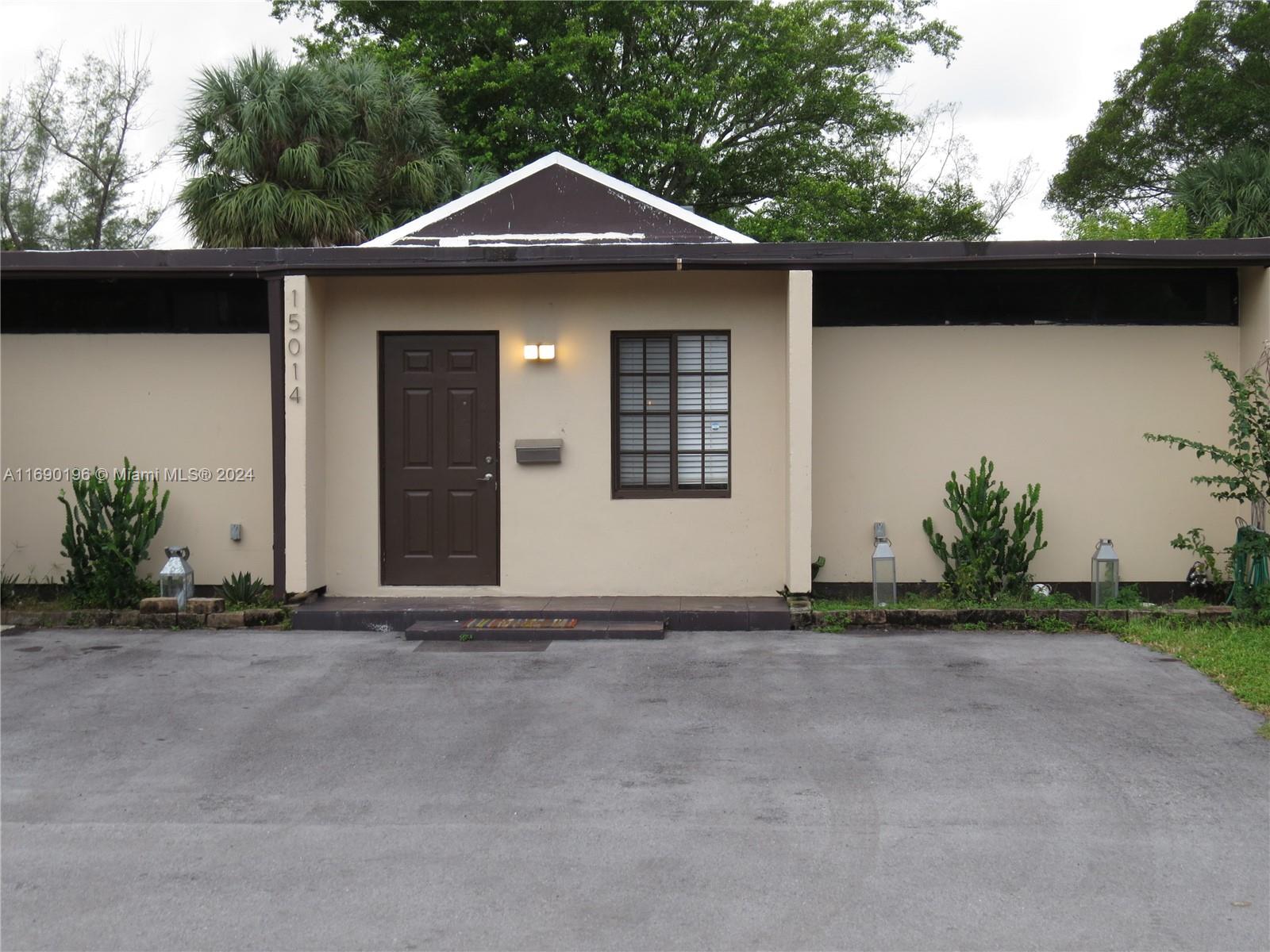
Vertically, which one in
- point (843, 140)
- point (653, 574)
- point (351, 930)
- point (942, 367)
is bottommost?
point (351, 930)

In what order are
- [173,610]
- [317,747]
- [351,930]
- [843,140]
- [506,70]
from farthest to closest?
[843,140] → [506,70] → [173,610] → [317,747] → [351,930]

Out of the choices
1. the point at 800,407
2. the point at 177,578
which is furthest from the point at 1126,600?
the point at 177,578

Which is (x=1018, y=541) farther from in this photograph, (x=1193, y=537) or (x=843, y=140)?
(x=843, y=140)

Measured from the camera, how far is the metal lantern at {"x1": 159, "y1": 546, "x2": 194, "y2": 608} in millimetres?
9047

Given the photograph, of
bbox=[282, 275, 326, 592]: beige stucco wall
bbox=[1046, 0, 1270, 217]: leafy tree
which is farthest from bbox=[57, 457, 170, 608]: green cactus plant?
bbox=[1046, 0, 1270, 217]: leafy tree

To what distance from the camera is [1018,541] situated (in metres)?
8.98

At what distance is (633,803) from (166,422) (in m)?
6.53

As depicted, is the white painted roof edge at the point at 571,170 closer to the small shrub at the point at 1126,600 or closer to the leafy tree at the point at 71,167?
the small shrub at the point at 1126,600

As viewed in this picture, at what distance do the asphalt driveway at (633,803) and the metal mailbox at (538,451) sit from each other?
211 cm

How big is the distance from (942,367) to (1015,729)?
416 centimetres

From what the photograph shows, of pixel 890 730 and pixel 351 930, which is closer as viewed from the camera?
pixel 351 930

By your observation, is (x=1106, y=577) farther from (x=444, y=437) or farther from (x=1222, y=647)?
(x=444, y=437)

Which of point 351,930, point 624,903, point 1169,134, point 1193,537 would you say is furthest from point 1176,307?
point 1169,134

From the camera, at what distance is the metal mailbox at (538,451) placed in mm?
9406
